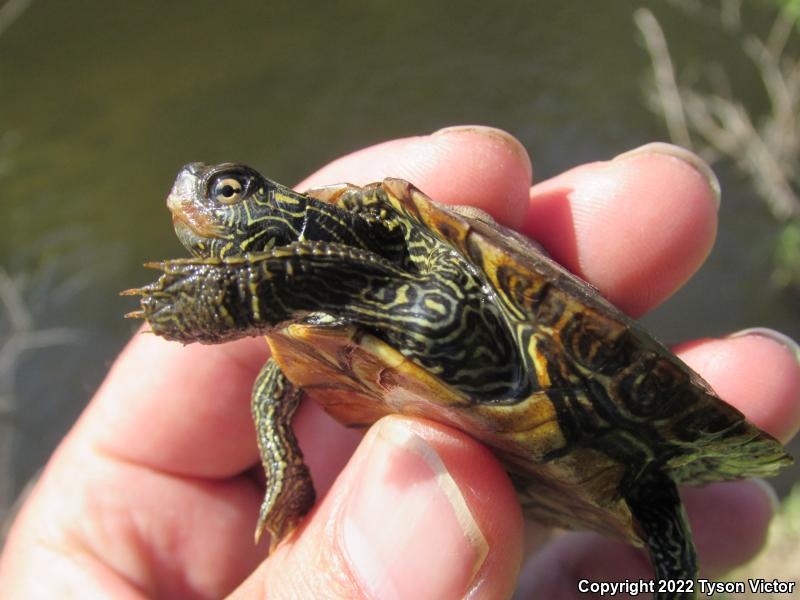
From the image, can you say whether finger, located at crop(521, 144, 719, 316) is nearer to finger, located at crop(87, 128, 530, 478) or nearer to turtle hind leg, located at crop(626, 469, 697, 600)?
finger, located at crop(87, 128, 530, 478)

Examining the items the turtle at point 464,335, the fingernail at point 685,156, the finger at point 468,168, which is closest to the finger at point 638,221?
the fingernail at point 685,156

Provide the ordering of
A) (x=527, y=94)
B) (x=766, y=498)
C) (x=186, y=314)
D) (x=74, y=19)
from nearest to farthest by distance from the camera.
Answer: (x=186, y=314), (x=766, y=498), (x=527, y=94), (x=74, y=19)

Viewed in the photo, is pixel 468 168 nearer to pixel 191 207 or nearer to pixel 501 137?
pixel 501 137

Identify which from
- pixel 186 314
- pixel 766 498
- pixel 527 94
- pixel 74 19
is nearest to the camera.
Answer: pixel 186 314

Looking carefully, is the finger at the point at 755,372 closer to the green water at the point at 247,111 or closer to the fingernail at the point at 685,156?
the fingernail at the point at 685,156

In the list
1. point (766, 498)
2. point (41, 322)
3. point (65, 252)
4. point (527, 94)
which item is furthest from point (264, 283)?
point (527, 94)

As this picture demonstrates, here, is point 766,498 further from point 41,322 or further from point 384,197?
point 41,322

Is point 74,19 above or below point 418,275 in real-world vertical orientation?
above
